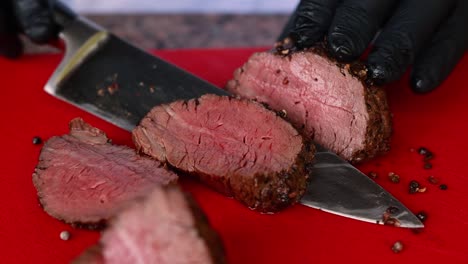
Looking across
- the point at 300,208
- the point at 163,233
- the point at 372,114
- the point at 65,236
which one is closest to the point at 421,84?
the point at 372,114

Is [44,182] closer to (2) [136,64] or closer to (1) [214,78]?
(2) [136,64]

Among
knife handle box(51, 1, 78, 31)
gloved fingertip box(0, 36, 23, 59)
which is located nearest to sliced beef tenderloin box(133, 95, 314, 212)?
knife handle box(51, 1, 78, 31)

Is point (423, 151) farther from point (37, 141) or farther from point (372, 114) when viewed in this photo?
point (37, 141)

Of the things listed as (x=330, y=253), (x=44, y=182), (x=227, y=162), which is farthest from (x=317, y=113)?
(x=44, y=182)

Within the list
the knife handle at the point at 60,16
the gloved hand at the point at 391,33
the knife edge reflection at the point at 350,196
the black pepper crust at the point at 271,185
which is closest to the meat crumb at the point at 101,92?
the knife handle at the point at 60,16

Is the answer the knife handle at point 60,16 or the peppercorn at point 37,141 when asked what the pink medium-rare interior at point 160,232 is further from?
the knife handle at point 60,16
